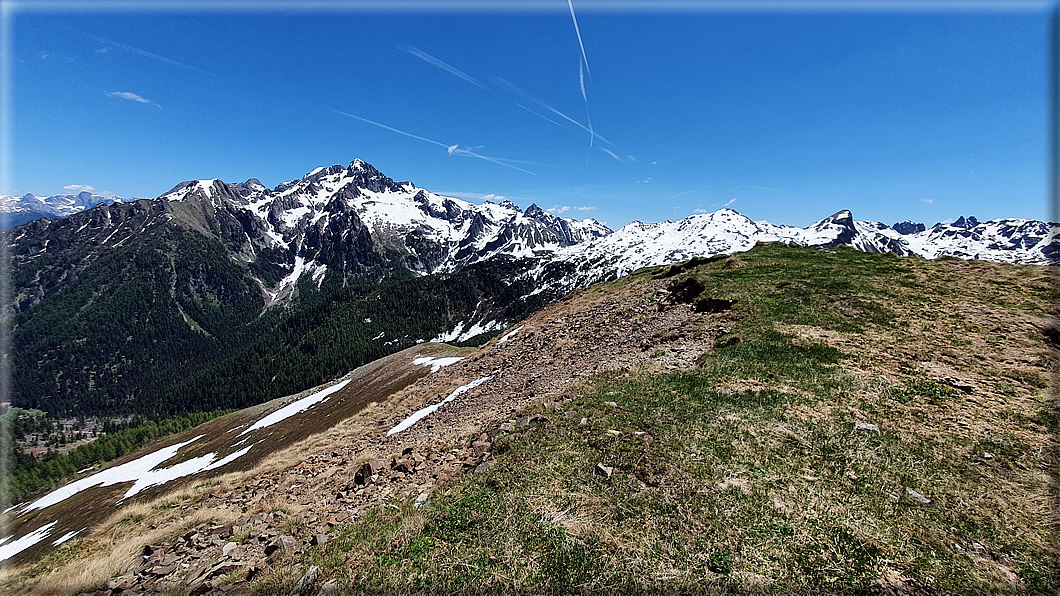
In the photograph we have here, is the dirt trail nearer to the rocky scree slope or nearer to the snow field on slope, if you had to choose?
the rocky scree slope

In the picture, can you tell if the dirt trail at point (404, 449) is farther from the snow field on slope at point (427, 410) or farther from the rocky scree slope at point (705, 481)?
the snow field on slope at point (427, 410)

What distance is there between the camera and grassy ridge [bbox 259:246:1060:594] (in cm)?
668

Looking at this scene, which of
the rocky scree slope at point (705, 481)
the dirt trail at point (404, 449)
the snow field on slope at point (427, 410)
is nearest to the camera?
the rocky scree slope at point (705, 481)

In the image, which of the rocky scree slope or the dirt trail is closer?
the rocky scree slope

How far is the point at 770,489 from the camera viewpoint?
8555mm

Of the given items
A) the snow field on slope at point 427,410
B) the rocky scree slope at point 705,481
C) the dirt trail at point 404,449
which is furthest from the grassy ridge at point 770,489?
the snow field on slope at point 427,410

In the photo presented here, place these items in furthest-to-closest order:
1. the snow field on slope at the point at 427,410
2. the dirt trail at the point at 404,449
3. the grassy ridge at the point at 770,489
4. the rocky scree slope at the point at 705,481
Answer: the snow field on slope at the point at 427,410, the dirt trail at the point at 404,449, the rocky scree slope at the point at 705,481, the grassy ridge at the point at 770,489

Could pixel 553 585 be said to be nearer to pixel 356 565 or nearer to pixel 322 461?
pixel 356 565

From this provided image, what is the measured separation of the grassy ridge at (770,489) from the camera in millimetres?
6684

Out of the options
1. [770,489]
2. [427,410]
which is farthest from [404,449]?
[770,489]

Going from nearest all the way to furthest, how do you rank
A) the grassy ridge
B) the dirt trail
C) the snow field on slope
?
the grassy ridge < the dirt trail < the snow field on slope

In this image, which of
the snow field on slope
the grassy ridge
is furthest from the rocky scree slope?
the snow field on slope

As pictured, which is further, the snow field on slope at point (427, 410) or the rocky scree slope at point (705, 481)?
the snow field on slope at point (427, 410)

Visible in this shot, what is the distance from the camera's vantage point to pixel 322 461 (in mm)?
16406
